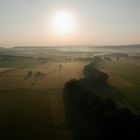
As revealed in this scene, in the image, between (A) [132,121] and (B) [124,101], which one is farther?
(B) [124,101]

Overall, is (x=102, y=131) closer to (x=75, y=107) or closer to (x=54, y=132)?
(x=54, y=132)

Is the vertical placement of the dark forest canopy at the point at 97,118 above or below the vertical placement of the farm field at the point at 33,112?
above

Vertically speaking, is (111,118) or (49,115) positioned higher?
(111,118)

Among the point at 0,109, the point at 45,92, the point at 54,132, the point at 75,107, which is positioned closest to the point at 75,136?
the point at 54,132

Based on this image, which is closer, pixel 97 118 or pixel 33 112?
pixel 97 118

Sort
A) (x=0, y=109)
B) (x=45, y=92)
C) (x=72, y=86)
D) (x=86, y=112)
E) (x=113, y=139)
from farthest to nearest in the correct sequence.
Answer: (x=45, y=92) < (x=72, y=86) < (x=0, y=109) < (x=86, y=112) < (x=113, y=139)

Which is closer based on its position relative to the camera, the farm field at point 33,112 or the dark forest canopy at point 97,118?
the dark forest canopy at point 97,118

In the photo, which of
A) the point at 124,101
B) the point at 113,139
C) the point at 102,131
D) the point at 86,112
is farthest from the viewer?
the point at 124,101

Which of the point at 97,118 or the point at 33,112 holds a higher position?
the point at 97,118

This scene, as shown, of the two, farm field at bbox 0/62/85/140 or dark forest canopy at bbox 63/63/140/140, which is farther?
farm field at bbox 0/62/85/140

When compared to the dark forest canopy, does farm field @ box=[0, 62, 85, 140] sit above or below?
below
